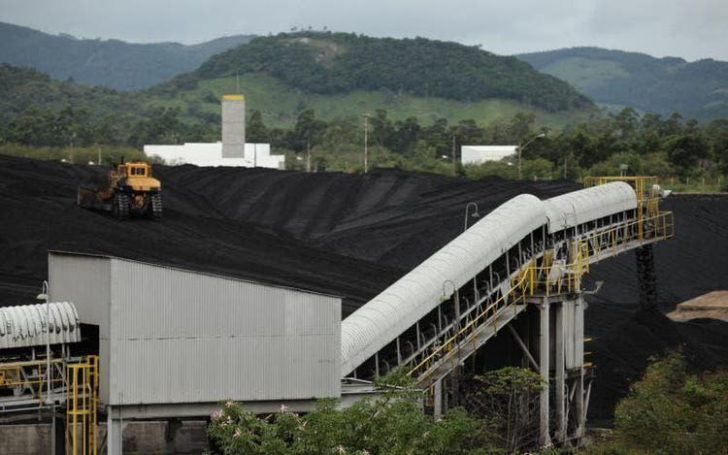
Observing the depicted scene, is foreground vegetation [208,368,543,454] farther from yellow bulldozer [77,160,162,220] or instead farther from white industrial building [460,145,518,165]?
white industrial building [460,145,518,165]

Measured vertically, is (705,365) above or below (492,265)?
below

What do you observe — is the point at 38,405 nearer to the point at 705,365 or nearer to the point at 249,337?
the point at 249,337

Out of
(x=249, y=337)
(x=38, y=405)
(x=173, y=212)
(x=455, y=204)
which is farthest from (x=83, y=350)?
(x=455, y=204)

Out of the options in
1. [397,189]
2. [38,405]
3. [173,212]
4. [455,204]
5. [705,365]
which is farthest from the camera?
[397,189]

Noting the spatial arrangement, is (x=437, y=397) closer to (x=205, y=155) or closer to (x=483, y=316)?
(x=483, y=316)

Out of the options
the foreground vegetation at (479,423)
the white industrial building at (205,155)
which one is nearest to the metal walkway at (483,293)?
the foreground vegetation at (479,423)

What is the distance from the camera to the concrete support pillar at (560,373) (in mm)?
37719

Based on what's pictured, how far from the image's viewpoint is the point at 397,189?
79.9m

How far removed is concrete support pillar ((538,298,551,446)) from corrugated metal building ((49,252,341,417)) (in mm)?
9861

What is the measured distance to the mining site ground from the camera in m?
47.6

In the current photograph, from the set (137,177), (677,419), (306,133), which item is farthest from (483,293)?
(306,133)

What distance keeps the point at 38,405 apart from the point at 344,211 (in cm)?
4891

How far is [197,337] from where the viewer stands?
26.9m

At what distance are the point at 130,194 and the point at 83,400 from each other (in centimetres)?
3595
